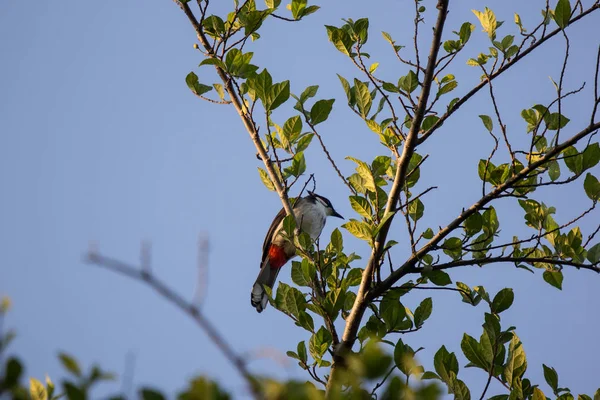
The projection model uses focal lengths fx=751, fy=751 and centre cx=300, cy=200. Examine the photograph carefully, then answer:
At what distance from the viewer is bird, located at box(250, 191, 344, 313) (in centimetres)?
649

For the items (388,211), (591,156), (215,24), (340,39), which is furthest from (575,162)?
(215,24)

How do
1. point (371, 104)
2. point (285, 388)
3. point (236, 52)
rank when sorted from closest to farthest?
1. point (285, 388)
2. point (236, 52)
3. point (371, 104)

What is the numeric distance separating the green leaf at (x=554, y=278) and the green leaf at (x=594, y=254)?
0.80 ft

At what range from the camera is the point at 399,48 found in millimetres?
4395

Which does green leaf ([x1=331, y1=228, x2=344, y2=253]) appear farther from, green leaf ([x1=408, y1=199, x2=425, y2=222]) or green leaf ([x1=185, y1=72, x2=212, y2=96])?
green leaf ([x1=185, y1=72, x2=212, y2=96])

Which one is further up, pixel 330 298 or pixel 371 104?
pixel 371 104

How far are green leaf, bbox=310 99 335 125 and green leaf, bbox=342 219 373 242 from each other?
0.80 m

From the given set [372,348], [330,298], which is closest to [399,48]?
[330,298]

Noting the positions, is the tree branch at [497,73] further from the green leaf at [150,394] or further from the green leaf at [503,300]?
the green leaf at [150,394]

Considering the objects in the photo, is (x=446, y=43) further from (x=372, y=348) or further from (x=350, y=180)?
(x=372, y=348)

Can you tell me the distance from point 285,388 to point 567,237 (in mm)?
2815

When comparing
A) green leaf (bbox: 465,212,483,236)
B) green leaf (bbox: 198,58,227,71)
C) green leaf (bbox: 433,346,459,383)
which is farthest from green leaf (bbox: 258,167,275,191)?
green leaf (bbox: 433,346,459,383)

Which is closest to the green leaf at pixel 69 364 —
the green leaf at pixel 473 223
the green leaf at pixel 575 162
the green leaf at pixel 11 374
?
the green leaf at pixel 11 374

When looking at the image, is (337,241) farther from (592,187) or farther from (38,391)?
(38,391)
